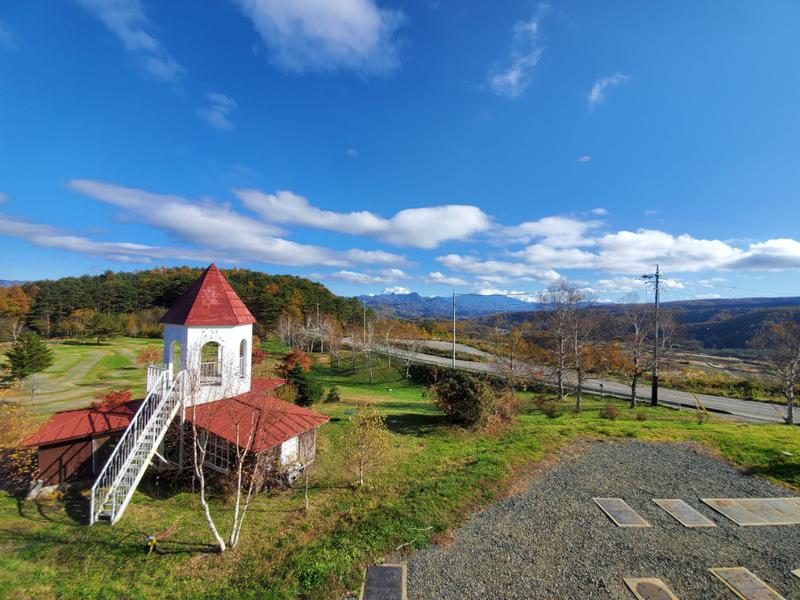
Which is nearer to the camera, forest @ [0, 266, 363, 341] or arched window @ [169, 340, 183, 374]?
arched window @ [169, 340, 183, 374]

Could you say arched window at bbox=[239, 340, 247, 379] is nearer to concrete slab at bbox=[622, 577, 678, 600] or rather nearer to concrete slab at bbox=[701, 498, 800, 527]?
concrete slab at bbox=[622, 577, 678, 600]

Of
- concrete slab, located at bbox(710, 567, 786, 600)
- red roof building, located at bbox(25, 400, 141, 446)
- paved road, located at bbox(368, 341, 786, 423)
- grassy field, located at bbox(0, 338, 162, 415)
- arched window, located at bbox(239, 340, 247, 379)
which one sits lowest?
grassy field, located at bbox(0, 338, 162, 415)

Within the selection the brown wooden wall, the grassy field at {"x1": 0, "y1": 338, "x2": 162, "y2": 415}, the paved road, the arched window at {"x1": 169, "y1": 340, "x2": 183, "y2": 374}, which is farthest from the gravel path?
the grassy field at {"x1": 0, "y1": 338, "x2": 162, "y2": 415}

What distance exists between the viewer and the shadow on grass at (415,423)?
16562 millimetres

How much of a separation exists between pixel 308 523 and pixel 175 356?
810cm

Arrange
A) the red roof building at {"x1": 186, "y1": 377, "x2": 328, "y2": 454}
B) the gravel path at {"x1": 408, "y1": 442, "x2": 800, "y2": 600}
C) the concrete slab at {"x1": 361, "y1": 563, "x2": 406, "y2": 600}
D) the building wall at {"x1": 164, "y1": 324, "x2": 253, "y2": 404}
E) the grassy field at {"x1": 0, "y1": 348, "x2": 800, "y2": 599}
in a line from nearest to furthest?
the concrete slab at {"x1": 361, "y1": 563, "x2": 406, "y2": 600} < the gravel path at {"x1": 408, "y1": 442, "x2": 800, "y2": 600} < the grassy field at {"x1": 0, "y1": 348, "x2": 800, "y2": 599} < the red roof building at {"x1": 186, "y1": 377, "x2": 328, "y2": 454} < the building wall at {"x1": 164, "y1": 324, "x2": 253, "y2": 404}

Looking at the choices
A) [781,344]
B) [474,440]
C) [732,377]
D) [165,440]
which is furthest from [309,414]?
[732,377]

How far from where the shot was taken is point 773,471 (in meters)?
10.5

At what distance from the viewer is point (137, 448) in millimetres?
9602

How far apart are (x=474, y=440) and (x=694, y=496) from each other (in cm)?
760

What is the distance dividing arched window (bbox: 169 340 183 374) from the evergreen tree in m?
21.2

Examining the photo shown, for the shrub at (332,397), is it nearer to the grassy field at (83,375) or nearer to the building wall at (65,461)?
the building wall at (65,461)

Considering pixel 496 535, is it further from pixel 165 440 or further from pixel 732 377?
pixel 732 377

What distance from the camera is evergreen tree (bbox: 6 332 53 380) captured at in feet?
77.2
